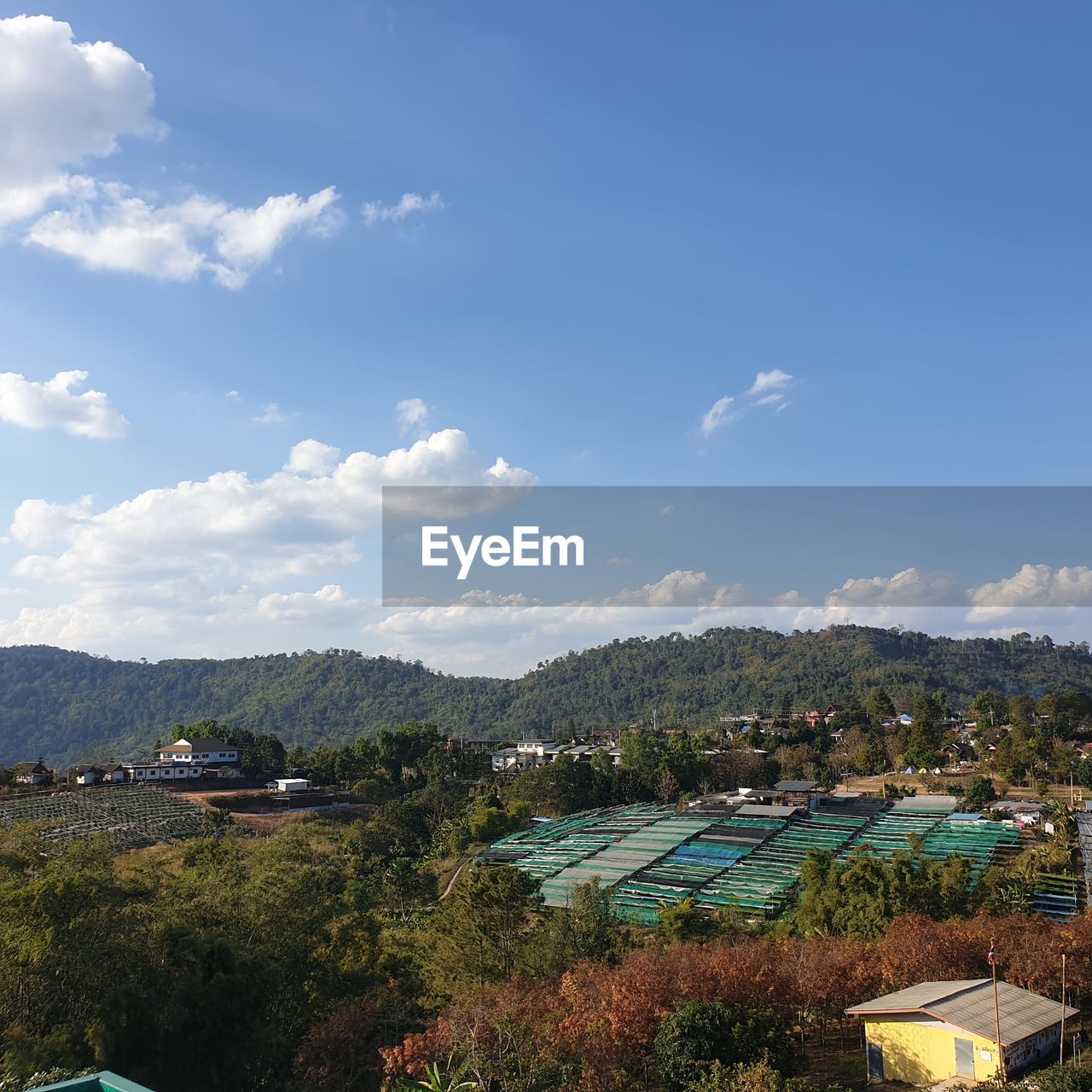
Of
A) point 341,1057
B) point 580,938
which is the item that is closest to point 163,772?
point 580,938

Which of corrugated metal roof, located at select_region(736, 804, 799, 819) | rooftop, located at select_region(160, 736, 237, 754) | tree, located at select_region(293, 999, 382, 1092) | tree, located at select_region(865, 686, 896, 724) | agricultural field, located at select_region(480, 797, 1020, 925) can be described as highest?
tree, located at select_region(865, 686, 896, 724)

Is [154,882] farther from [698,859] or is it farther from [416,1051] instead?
[698,859]

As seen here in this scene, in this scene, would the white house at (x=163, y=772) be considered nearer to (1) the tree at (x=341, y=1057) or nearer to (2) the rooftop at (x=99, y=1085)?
(1) the tree at (x=341, y=1057)

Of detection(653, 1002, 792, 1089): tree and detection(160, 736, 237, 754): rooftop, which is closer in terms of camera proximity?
detection(653, 1002, 792, 1089): tree

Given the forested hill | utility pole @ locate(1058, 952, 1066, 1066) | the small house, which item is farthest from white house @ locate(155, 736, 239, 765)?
the forested hill

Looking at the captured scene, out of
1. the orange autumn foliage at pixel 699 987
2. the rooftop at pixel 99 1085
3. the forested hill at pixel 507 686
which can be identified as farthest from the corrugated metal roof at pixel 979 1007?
the forested hill at pixel 507 686

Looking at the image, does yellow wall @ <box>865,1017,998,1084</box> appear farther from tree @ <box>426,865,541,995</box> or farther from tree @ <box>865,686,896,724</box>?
tree @ <box>865,686,896,724</box>
